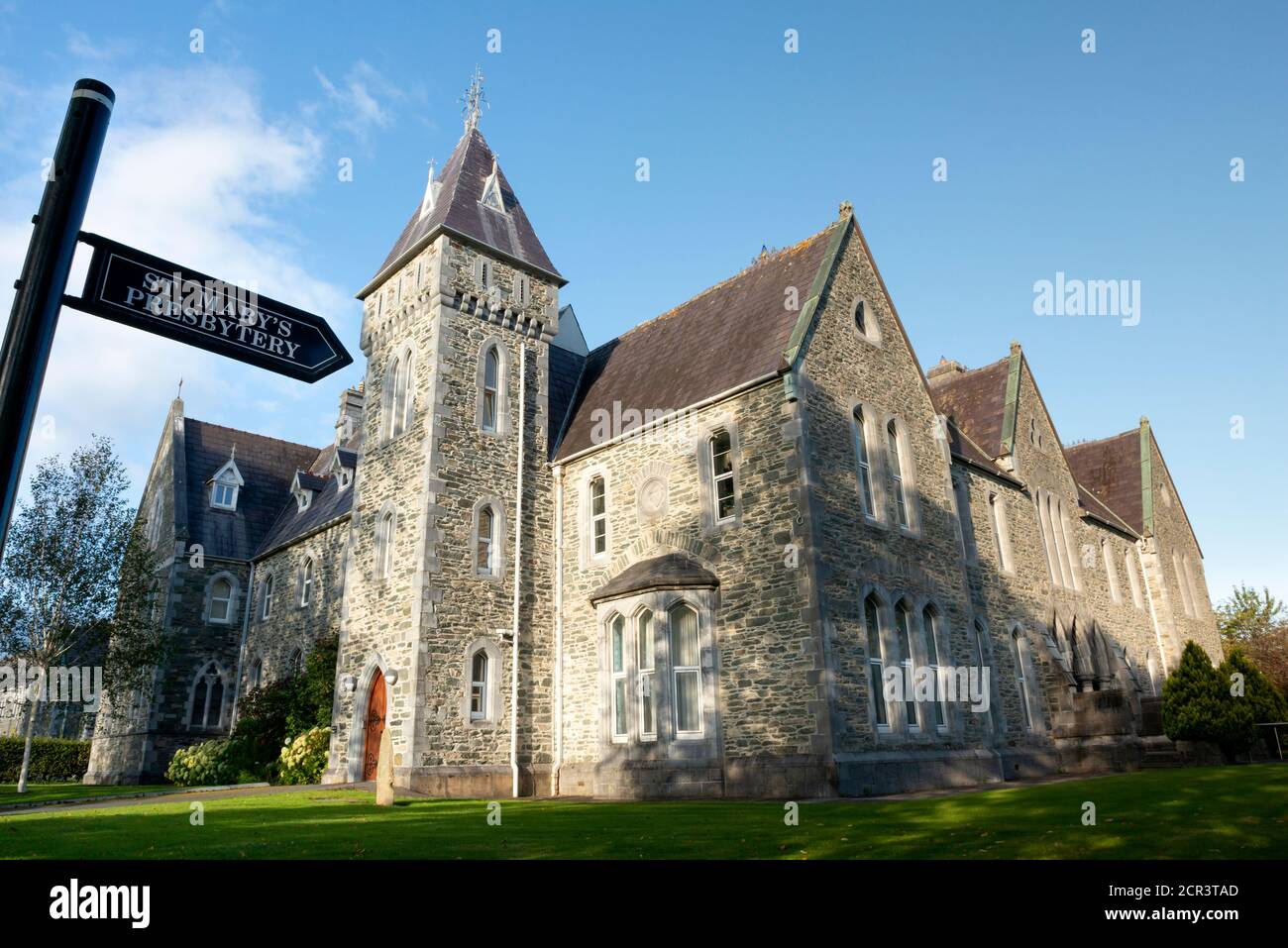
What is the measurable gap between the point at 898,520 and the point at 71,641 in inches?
998

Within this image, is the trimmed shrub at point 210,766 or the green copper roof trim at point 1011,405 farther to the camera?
the green copper roof trim at point 1011,405

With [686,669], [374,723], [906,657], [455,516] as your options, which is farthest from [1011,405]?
[374,723]

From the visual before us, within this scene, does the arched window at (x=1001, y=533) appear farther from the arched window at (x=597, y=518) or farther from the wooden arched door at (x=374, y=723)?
the wooden arched door at (x=374, y=723)

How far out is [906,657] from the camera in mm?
18688

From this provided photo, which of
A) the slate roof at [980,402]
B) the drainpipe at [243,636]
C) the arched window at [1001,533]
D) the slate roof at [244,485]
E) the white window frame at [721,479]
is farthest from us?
the slate roof at [244,485]

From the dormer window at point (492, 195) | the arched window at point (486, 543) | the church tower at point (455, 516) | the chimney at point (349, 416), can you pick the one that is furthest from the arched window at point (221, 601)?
the dormer window at point (492, 195)

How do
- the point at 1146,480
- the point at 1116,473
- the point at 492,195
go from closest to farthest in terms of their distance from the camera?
the point at 492,195, the point at 1146,480, the point at 1116,473

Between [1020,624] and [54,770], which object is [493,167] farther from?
[54,770]

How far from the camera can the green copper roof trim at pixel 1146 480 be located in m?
34.2

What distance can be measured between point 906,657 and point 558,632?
8282 mm

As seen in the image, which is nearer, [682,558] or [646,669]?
[646,669]

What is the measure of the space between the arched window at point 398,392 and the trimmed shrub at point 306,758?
806 cm

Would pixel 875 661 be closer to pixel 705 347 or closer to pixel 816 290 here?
pixel 816 290
